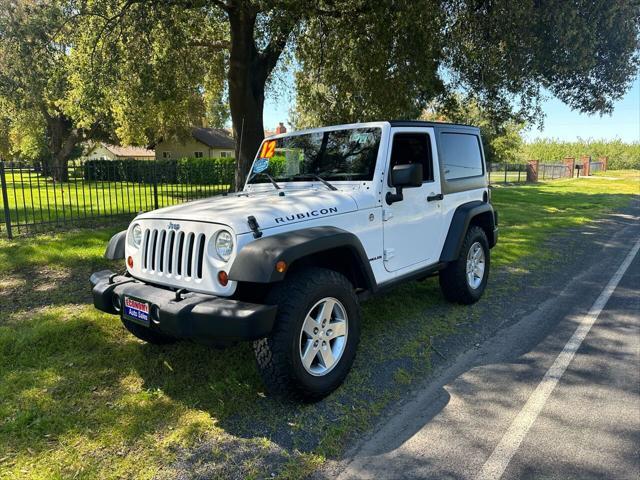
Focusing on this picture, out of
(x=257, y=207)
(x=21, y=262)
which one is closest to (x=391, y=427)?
(x=257, y=207)

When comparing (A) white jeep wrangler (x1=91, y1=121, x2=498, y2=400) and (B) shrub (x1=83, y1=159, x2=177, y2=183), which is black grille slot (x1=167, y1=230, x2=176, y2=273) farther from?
(B) shrub (x1=83, y1=159, x2=177, y2=183)

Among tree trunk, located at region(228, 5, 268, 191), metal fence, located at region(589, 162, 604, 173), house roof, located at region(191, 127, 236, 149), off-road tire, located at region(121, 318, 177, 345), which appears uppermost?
house roof, located at region(191, 127, 236, 149)

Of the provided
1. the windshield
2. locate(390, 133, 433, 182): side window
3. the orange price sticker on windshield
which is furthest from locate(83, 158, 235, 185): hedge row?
locate(390, 133, 433, 182): side window

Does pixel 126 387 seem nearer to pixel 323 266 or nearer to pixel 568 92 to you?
pixel 323 266

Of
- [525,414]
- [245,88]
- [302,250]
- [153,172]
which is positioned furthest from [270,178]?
[153,172]

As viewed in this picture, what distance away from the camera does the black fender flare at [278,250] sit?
296 centimetres

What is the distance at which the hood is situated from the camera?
131 inches

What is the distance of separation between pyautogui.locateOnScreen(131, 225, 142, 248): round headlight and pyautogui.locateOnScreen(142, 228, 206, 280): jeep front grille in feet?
0.57

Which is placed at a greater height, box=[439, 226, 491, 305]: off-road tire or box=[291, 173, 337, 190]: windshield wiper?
box=[291, 173, 337, 190]: windshield wiper

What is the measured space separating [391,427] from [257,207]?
1.81 meters

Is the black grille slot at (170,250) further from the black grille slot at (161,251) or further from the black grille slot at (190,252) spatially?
the black grille slot at (190,252)

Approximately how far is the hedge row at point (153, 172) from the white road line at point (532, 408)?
30.4 feet

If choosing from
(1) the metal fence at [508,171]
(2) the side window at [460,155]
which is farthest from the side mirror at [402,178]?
(1) the metal fence at [508,171]

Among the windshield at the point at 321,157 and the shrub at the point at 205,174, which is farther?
the shrub at the point at 205,174
